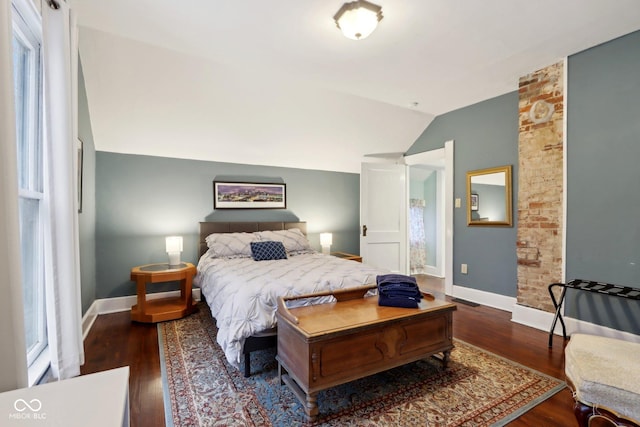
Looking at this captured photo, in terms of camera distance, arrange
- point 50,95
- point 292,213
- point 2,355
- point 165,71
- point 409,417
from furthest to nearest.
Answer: point 292,213 < point 165,71 < point 409,417 < point 50,95 < point 2,355

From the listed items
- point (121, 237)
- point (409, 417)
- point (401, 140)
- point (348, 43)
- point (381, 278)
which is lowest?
point (409, 417)

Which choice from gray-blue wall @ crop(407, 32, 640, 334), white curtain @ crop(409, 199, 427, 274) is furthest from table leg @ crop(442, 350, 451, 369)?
white curtain @ crop(409, 199, 427, 274)

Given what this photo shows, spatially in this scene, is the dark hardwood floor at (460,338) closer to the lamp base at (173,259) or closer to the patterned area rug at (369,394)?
the patterned area rug at (369,394)

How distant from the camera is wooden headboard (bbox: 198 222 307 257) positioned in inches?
152

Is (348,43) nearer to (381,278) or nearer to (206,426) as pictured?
(381,278)

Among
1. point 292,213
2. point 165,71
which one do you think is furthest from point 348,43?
point 292,213

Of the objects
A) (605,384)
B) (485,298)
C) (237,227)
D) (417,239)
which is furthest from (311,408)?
(417,239)

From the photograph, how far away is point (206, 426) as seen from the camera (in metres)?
1.60

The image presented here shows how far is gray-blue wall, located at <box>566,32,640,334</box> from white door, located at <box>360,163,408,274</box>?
7.48 feet

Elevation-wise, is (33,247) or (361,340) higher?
(33,247)

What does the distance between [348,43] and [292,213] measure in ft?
8.55

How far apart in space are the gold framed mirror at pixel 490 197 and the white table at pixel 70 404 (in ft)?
12.5

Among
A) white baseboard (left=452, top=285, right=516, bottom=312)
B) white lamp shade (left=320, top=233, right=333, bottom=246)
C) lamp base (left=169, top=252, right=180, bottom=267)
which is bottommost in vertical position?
white baseboard (left=452, top=285, right=516, bottom=312)

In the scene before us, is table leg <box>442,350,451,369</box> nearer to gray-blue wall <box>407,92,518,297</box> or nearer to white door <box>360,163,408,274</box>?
gray-blue wall <box>407,92,518,297</box>
